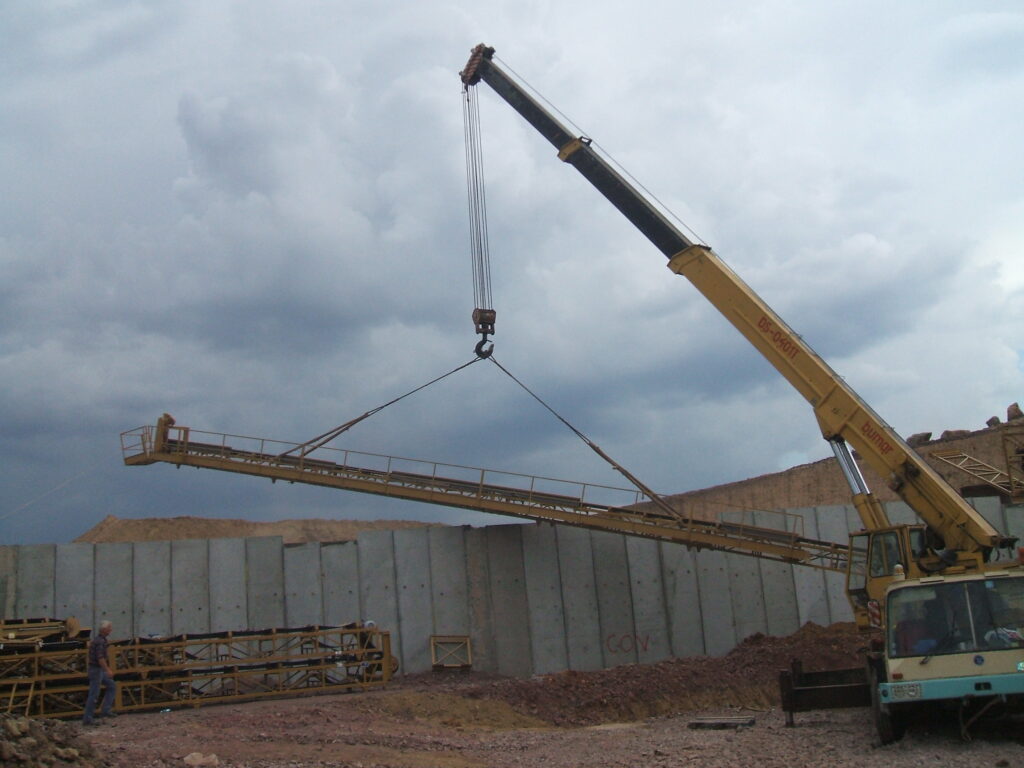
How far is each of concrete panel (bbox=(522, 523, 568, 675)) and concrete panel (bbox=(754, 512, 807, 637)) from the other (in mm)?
5326

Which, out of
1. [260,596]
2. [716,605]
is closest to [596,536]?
[716,605]

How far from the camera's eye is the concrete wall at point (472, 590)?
23562 mm

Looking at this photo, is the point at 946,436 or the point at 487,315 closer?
the point at 487,315

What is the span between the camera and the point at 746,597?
25.0 meters

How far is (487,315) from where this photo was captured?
23.2 meters

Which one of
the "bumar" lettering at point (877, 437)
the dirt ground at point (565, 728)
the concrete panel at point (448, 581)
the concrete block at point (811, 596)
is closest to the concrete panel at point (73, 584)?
the dirt ground at point (565, 728)

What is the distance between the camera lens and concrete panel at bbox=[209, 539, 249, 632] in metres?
23.8

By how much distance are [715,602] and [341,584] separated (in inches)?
379

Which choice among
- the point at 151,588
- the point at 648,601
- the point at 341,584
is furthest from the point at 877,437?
the point at 151,588

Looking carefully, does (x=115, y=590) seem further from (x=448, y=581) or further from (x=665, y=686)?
(x=665, y=686)

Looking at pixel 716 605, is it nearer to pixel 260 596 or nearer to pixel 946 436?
pixel 260 596

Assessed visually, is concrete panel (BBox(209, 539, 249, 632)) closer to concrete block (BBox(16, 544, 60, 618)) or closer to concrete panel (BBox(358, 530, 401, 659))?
concrete panel (BBox(358, 530, 401, 659))

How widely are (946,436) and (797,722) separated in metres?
39.5

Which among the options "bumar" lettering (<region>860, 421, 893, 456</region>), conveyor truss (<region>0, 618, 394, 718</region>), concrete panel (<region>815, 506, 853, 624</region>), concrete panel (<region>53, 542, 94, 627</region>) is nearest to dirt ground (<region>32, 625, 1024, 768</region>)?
conveyor truss (<region>0, 618, 394, 718</region>)
